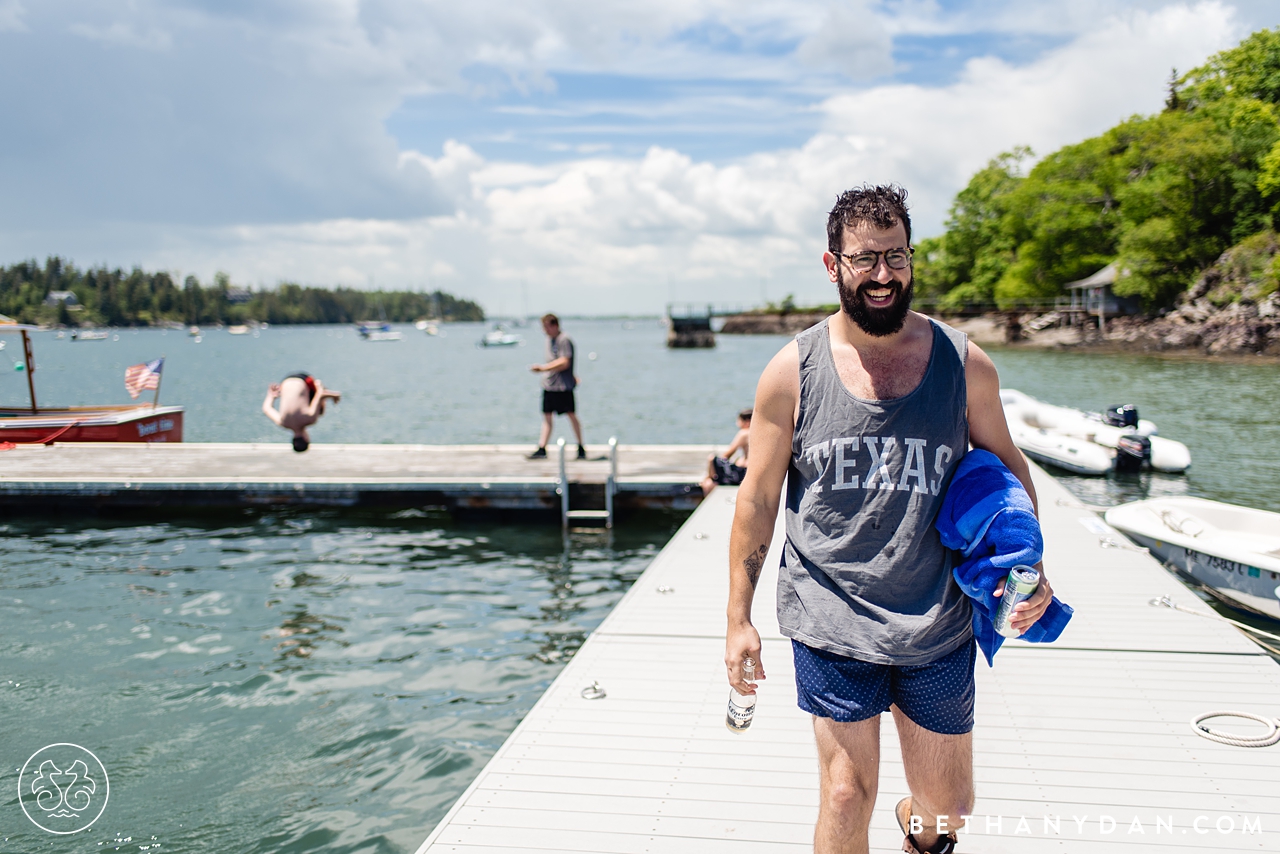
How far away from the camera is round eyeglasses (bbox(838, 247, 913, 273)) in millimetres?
2191

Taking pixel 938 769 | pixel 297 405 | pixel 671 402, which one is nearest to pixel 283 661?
pixel 297 405

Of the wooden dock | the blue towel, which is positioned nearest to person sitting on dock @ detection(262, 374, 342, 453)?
the wooden dock

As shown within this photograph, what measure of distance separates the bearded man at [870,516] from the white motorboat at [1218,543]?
21.5 ft

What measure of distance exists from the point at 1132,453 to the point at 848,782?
16.5 m

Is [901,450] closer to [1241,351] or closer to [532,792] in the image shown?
[532,792]

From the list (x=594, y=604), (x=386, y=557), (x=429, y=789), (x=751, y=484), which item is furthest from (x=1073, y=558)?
(x=386, y=557)

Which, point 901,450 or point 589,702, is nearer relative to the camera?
point 901,450

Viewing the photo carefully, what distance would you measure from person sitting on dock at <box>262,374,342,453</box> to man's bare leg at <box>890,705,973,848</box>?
9.47m

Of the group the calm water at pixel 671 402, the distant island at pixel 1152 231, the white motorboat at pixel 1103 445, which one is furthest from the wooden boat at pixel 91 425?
the distant island at pixel 1152 231

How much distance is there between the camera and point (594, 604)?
28.7 ft

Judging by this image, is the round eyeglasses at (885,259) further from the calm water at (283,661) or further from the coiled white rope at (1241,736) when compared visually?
the calm water at (283,661)

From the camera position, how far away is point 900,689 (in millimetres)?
2268

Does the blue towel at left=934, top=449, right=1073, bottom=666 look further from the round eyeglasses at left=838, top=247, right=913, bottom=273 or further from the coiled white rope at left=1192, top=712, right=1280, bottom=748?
the coiled white rope at left=1192, top=712, right=1280, bottom=748

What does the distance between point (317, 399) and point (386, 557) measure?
7.52 feet
